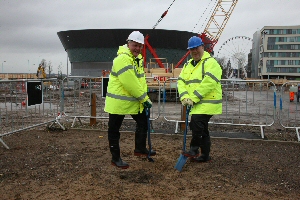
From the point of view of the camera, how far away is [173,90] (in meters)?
9.81

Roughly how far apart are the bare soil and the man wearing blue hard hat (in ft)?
1.97

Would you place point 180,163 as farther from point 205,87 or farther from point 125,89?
point 125,89

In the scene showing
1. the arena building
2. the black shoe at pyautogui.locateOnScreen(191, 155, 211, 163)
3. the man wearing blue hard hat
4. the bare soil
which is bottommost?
the bare soil

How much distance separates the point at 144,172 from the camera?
466 centimetres

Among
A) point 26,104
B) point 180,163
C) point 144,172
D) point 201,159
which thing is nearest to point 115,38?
point 26,104

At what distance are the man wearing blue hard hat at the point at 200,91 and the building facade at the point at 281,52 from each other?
73412 millimetres

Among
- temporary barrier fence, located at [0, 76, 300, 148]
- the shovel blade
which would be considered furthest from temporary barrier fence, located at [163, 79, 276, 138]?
the shovel blade

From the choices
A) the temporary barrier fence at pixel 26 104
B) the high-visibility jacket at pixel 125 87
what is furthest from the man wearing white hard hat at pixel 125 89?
the temporary barrier fence at pixel 26 104

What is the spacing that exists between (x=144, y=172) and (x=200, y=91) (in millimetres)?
1437

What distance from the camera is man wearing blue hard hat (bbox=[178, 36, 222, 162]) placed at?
15.8ft

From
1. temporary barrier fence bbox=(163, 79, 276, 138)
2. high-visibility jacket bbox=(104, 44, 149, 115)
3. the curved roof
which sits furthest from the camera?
the curved roof

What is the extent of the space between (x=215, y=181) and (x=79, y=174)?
6.15ft

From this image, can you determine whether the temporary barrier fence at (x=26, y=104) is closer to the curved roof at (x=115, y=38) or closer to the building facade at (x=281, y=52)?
the curved roof at (x=115, y=38)

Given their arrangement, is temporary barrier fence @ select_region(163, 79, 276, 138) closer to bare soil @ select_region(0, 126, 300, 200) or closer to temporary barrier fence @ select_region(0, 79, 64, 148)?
bare soil @ select_region(0, 126, 300, 200)
